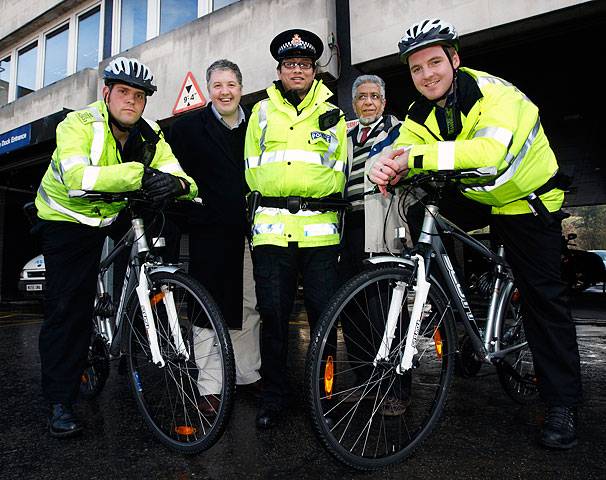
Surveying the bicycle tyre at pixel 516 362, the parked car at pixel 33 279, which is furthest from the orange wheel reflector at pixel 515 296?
the parked car at pixel 33 279

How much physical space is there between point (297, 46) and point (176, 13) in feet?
26.4

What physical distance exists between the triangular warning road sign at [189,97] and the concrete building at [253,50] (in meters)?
0.03

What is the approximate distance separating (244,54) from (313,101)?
5.60 m

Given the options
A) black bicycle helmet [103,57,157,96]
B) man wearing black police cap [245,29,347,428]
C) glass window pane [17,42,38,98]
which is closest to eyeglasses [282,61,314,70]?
man wearing black police cap [245,29,347,428]

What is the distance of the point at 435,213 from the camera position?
90.2 inches

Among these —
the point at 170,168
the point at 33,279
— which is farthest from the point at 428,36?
the point at 33,279

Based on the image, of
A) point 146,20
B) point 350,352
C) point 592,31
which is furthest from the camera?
point 146,20

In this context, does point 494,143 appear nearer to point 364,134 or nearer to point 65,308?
point 364,134

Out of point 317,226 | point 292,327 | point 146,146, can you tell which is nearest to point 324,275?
point 317,226

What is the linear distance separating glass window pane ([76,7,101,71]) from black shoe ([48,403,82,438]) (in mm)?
10942

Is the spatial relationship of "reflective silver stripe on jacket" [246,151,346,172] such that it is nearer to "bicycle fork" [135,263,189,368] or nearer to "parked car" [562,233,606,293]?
"bicycle fork" [135,263,189,368]

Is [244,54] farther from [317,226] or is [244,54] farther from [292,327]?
[317,226]

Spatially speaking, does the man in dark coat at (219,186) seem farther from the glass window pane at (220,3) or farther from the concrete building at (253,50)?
the glass window pane at (220,3)

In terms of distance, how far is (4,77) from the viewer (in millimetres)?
14750
